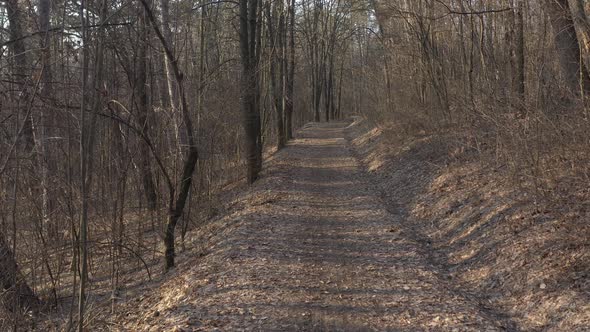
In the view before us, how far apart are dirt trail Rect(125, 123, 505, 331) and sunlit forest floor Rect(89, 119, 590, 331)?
23mm

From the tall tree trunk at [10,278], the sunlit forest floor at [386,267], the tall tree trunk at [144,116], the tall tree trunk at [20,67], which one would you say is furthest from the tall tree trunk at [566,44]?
the tall tree trunk at [10,278]

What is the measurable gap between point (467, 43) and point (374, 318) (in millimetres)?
13083

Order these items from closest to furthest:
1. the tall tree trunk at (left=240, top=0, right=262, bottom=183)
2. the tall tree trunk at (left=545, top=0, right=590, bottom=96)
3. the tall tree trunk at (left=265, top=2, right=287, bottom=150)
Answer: the tall tree trunk at (left=545, top=0, right=590, bottom=96) → the tall tree trunk at (left=240, top=0, right=262, bottom=183) → the tall tree trunk at (left=265, top=2, right=287, bottom=150)

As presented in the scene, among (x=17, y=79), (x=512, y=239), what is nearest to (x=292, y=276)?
(x=512, y=239)

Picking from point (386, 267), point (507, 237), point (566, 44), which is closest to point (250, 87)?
point (566, 44)

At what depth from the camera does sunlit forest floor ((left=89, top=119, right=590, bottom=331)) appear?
5.85 m

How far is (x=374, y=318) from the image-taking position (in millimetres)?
5910

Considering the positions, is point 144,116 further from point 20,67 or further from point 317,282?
point 317,282

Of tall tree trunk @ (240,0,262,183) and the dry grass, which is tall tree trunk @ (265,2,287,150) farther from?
the dry grass

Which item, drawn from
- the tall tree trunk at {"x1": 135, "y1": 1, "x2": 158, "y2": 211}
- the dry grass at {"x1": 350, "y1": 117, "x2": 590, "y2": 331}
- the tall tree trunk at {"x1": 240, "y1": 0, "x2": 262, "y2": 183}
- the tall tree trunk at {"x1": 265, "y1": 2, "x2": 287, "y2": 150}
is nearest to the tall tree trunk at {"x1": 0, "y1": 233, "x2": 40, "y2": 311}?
the tall tree trunk at {"x1": 135, "y1": 1, "x2": 158, "y2": 211}

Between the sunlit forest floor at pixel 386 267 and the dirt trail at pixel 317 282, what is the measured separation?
23 mm

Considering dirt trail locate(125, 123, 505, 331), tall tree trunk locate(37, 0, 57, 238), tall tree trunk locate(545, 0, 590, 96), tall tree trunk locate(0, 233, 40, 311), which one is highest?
tall tree trunk locate(545, 0, 590, 96)

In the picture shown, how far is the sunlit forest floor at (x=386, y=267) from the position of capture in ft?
19.2

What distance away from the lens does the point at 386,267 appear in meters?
7.71
